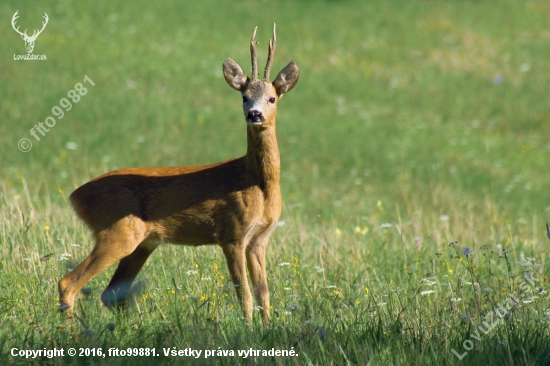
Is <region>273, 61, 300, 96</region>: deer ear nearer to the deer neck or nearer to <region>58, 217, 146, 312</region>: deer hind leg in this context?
the deer neck

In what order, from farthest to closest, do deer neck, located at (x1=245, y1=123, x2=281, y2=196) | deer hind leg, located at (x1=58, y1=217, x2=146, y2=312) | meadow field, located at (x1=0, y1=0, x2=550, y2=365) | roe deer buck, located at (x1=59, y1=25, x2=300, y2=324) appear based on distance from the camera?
deer neck, located at (x1=245, y1=123, x2=281, y2=196), roe deer buck, located at (x1=59, y1=25, x2=300, y2=324), deer hind leg, located at (x1=58, y1=217, x2=146, y2=312), meadow field, located at (x1=0, y1=0, x2=550, y2=365)

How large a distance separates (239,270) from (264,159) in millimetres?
810

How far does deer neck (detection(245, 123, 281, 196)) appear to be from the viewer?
615 centimetres

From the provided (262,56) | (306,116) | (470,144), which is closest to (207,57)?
(262,56)

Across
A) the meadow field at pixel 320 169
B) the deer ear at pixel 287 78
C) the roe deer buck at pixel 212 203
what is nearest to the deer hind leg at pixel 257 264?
the roe deer buck at pixel 212 203

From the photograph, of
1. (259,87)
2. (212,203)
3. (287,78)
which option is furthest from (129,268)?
(287,78)

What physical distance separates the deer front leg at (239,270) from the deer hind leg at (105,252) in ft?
2.04

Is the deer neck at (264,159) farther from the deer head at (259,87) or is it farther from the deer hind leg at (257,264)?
the deer hind leg at (257,264)

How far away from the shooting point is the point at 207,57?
2292 centimetres

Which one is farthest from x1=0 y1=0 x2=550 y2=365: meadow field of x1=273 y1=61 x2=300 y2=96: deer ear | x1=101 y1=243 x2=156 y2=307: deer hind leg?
x1=273 y1=61 x2=300 y2=96: deer ear

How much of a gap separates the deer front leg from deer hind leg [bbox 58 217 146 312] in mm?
621

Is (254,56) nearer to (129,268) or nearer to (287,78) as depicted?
(287,78)

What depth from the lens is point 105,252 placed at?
19.3 feet

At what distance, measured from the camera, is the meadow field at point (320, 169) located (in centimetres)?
481
